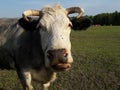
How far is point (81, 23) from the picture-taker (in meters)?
9.14

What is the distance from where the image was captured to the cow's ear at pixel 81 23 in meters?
8.96

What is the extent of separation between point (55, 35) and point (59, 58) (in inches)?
22.9

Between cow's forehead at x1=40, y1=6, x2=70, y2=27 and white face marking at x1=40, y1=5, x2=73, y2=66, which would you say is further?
cow's forehead at x1=40, y1=6, x2=70, y2=27

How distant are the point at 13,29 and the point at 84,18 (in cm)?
205

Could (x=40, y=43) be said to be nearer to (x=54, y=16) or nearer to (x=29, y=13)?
(x=29, y=13)

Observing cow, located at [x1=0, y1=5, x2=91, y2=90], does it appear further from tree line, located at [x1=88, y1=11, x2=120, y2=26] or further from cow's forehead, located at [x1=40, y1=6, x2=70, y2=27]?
tree line, located at [x1=88, y1=11, x2=120, y2=26]

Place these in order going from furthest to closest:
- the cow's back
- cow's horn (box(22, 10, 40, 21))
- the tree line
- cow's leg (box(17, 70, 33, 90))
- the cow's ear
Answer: the tree line < the cow's back < the cow's ear < cow's leg (box(17, 70, 33, 90)) < cow's horn (box(22, 10, 40, 21))

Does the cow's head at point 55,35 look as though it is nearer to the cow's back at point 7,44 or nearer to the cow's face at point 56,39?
the cow's face at point 56,39

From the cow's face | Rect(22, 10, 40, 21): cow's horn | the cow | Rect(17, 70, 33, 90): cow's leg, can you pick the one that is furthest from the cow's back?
the cow's face

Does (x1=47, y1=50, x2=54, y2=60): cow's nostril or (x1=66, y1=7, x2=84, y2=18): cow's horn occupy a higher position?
(x1=66, y1=7, x2=84, y2=18): cow's horn

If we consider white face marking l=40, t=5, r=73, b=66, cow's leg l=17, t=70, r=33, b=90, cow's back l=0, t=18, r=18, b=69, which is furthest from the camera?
cow's back l=0, t=18, r=18, b=69

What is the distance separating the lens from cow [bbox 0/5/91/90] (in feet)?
23.6

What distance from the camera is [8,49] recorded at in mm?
9703

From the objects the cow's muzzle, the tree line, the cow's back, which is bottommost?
the tree line
